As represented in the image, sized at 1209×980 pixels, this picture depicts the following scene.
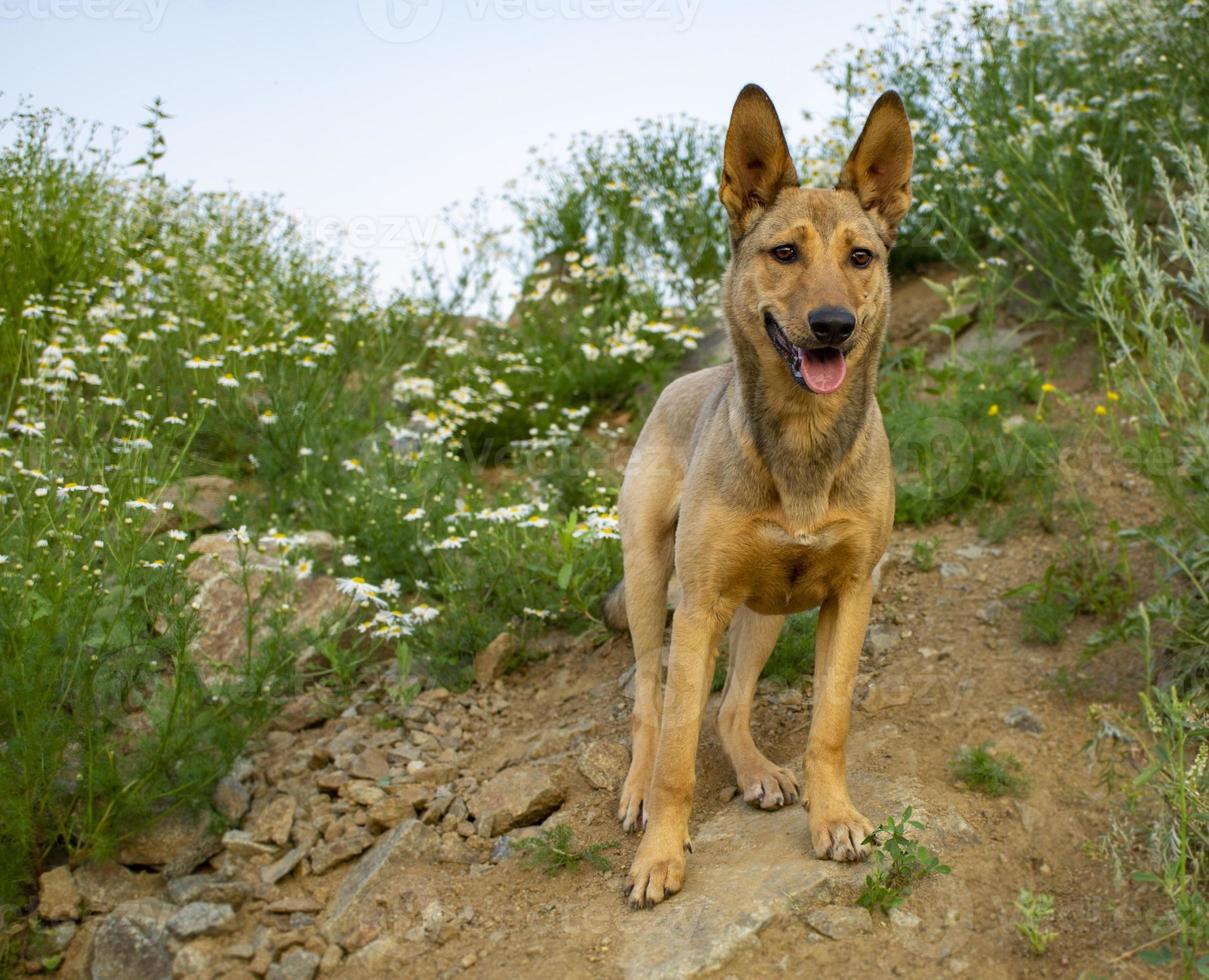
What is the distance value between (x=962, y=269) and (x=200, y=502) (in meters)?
6.28

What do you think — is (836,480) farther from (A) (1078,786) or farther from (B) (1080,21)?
(B) (1080,21)

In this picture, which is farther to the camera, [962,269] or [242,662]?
[962,269]

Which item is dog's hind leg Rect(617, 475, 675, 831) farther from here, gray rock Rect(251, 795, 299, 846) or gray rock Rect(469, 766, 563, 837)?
gray rock Rect(251, 795, 299, 846)

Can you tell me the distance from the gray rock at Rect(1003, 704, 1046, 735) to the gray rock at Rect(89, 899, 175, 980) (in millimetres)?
3357

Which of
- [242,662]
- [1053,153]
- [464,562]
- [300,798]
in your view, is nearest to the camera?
[300,798]

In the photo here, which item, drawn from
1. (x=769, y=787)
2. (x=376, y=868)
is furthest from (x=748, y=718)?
(x=376, y=868)

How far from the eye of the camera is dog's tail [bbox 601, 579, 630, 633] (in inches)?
207

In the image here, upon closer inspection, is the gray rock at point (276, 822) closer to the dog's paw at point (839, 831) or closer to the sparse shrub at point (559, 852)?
the sparse shrub at point (559, 852)

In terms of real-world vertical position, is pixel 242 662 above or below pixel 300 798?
above

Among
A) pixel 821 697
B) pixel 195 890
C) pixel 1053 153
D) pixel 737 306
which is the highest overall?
pixel 1053 153

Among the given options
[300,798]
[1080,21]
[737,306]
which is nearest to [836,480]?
[737,306]

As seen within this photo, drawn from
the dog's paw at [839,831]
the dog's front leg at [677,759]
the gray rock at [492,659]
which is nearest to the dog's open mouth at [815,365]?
the dog's front leg at [677,759]

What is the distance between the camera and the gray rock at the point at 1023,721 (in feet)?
Answer: 15.4

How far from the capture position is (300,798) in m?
4.93
